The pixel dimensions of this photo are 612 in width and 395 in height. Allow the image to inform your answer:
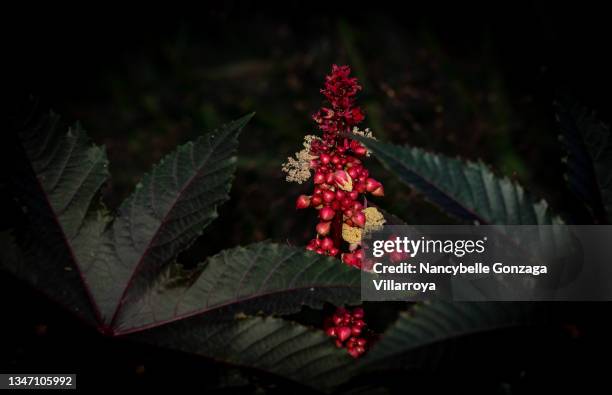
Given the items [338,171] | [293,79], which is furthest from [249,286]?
[293,79]

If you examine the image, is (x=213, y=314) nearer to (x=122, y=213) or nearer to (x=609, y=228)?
(x=122, y=213)

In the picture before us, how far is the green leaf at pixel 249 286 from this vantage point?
646 mm

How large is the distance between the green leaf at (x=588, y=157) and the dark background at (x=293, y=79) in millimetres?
613

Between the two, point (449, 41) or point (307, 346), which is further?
point (449, 41)

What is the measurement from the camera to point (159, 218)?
2.30 ft

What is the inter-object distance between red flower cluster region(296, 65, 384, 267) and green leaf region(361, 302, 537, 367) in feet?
0.58

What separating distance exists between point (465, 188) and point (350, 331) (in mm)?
252

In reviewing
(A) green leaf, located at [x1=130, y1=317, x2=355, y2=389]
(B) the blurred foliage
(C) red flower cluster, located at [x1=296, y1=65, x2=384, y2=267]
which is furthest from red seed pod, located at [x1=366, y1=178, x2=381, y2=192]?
(B) the blurred foliage

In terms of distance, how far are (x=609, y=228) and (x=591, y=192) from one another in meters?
0.05

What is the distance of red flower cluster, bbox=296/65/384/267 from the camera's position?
→ 2.23ft

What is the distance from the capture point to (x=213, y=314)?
669 mm

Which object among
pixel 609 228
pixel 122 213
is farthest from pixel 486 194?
pixel 122 213

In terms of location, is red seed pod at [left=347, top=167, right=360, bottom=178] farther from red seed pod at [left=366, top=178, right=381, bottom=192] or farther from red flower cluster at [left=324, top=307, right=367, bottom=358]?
red flower cluster at [left=324, top=307, right=367, bottom=358]

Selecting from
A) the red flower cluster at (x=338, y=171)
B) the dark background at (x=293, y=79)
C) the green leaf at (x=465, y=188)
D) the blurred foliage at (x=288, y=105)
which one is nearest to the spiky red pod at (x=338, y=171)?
the red flower cluster at (x=338, y=171)
